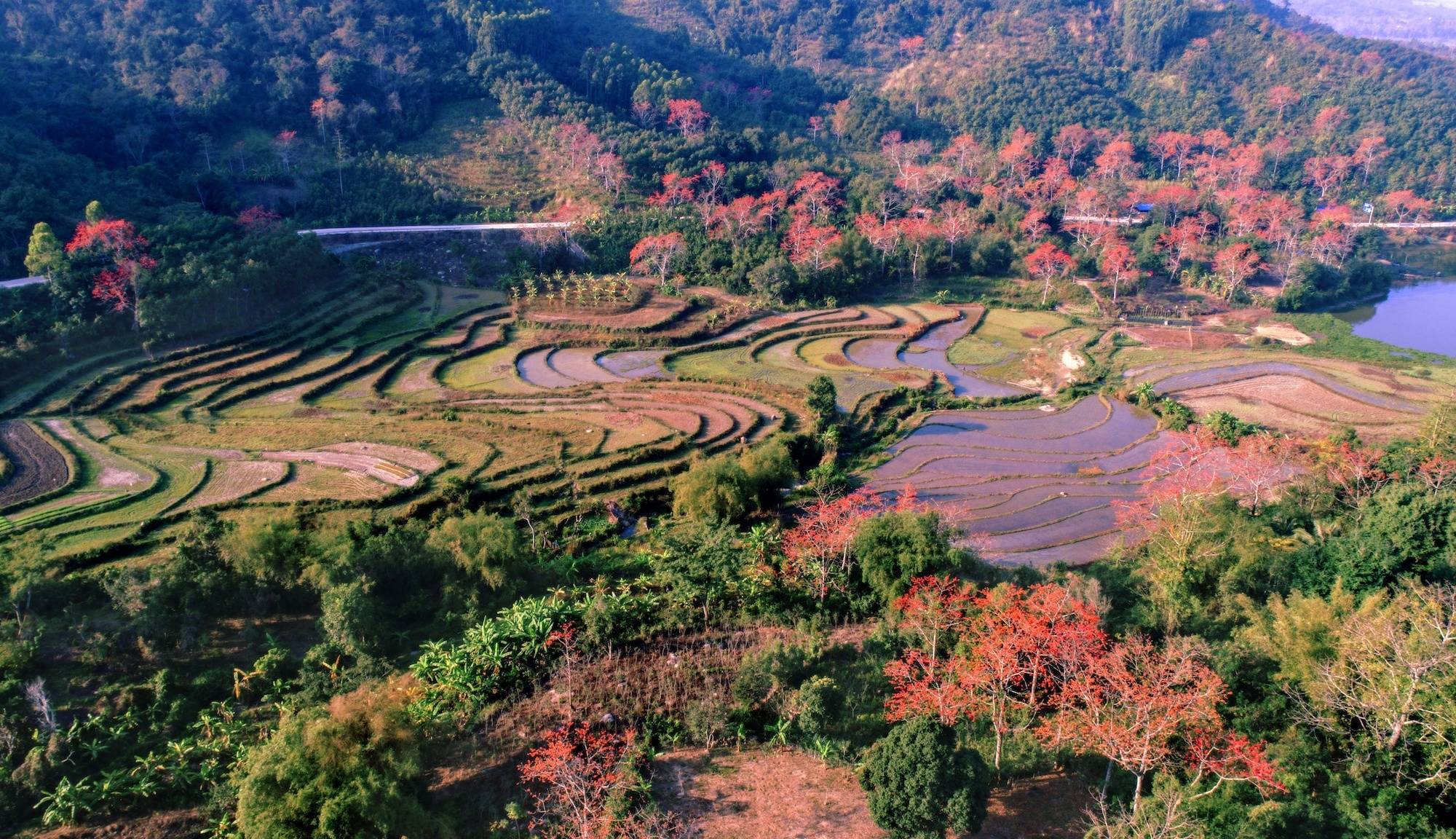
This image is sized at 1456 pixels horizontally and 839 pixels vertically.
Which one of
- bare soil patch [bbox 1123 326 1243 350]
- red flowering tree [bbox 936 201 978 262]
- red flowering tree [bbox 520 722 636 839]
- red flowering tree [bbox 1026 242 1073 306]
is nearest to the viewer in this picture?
red flowering tree [bbox 520 722 636 839]

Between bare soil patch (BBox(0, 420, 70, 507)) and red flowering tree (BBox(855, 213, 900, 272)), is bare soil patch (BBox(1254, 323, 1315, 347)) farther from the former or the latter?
bare soil patch (BBox(0, 420, 70, 507))

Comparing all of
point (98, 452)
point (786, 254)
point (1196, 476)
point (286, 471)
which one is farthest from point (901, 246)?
point (98, 452)

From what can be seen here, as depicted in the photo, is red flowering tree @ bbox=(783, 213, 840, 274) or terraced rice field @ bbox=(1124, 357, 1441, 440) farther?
red flowering tree @ bbox=(783, 213, 840, 274)

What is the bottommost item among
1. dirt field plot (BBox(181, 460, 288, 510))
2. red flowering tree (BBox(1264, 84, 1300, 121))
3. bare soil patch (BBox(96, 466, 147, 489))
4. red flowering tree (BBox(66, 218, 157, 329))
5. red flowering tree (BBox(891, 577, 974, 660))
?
red flowering tree (BBox(891, 577, 974, 660))

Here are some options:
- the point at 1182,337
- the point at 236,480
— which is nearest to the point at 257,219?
the point at 236,480

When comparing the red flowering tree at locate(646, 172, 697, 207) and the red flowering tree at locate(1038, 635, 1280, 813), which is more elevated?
the red flowering tree at locate(646, 172, 697, 207)

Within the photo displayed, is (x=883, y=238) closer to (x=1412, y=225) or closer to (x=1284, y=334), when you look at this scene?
(x=1284, y=334)

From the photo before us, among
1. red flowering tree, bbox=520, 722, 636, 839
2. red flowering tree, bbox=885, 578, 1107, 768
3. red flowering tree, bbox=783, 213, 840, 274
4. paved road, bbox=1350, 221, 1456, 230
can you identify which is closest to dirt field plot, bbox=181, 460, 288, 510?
red flowering tree, bbox=520, 722, 636, 839
